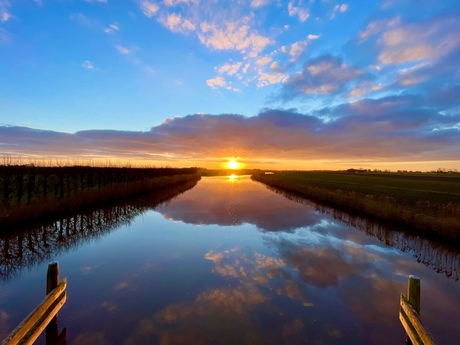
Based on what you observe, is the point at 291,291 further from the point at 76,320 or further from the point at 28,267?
the point at 28,267

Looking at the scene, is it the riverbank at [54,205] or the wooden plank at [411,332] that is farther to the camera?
the riverbank at [54,205]

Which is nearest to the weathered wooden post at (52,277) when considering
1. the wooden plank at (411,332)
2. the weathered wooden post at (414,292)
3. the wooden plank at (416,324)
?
the wooden plank at (416,324)

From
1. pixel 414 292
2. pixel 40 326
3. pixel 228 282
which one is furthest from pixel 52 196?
pixel 414 292

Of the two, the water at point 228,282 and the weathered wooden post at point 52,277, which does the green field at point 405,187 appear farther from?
the weathered wooden post at point 52,277

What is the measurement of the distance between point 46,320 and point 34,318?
0.58 metres

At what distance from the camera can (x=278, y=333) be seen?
21.3 ft

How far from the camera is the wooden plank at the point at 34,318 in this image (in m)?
4.30

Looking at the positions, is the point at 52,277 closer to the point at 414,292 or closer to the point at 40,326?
the point at 40,326

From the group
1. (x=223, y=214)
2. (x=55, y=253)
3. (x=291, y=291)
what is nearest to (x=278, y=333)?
(x=291, y=291)

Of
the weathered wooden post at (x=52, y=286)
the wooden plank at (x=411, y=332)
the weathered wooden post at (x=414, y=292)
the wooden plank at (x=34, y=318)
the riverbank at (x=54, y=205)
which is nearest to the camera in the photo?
the wooden plank at (x=34, y=318)

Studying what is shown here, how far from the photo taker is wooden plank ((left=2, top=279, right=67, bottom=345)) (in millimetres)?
4295

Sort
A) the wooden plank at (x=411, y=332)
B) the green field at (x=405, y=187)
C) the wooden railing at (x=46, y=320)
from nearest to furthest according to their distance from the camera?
the wooden railing at (x=46, y=320), the wooden plank at (x=411, y=332), the green field at (x=405, y=187)

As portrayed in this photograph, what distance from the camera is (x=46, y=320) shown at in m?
5.46

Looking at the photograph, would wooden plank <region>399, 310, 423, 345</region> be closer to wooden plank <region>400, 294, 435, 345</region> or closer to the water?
wooden plank <region>400, 294, 435, 345</region>
